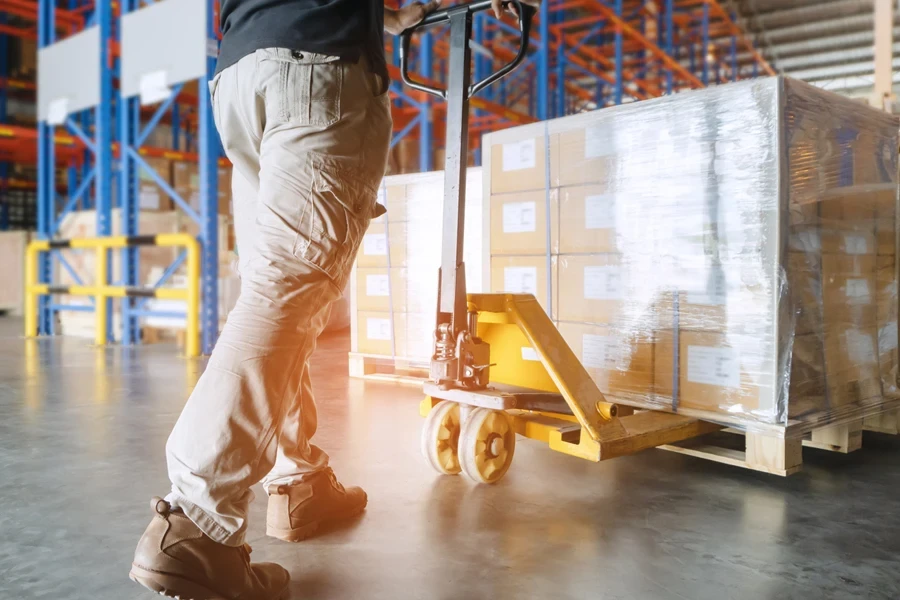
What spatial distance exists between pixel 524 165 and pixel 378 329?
1.70 meters

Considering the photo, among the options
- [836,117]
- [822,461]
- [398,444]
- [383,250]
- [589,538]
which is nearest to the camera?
[589,538]

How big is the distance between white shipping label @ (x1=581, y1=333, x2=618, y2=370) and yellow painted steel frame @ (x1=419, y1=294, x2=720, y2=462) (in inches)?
10.3

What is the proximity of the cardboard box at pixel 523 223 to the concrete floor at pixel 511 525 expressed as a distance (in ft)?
2.59

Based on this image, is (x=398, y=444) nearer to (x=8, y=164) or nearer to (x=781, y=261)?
(x=781, y=261)

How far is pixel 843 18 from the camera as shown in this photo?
52.7ft

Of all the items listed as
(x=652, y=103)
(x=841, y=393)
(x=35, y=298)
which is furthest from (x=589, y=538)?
(x=35, y=298)

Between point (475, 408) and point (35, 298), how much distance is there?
6.81 metres

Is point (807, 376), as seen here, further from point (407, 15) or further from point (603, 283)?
point (407, 15)

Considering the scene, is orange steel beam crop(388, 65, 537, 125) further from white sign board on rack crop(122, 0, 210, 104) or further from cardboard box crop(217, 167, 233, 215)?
cardboard box crop(217, 167, 233, 215)

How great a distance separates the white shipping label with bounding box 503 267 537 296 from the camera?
9.23ft

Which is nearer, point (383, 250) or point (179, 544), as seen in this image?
point (179, 544)

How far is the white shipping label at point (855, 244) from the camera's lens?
2.53 m

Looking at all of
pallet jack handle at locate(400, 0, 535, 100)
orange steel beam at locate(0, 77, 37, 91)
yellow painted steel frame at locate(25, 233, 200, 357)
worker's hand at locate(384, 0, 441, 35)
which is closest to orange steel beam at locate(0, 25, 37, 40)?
orange steel beam at locate(0, 77, 37, 91)

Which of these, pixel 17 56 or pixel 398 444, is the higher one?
pixel 17 56
